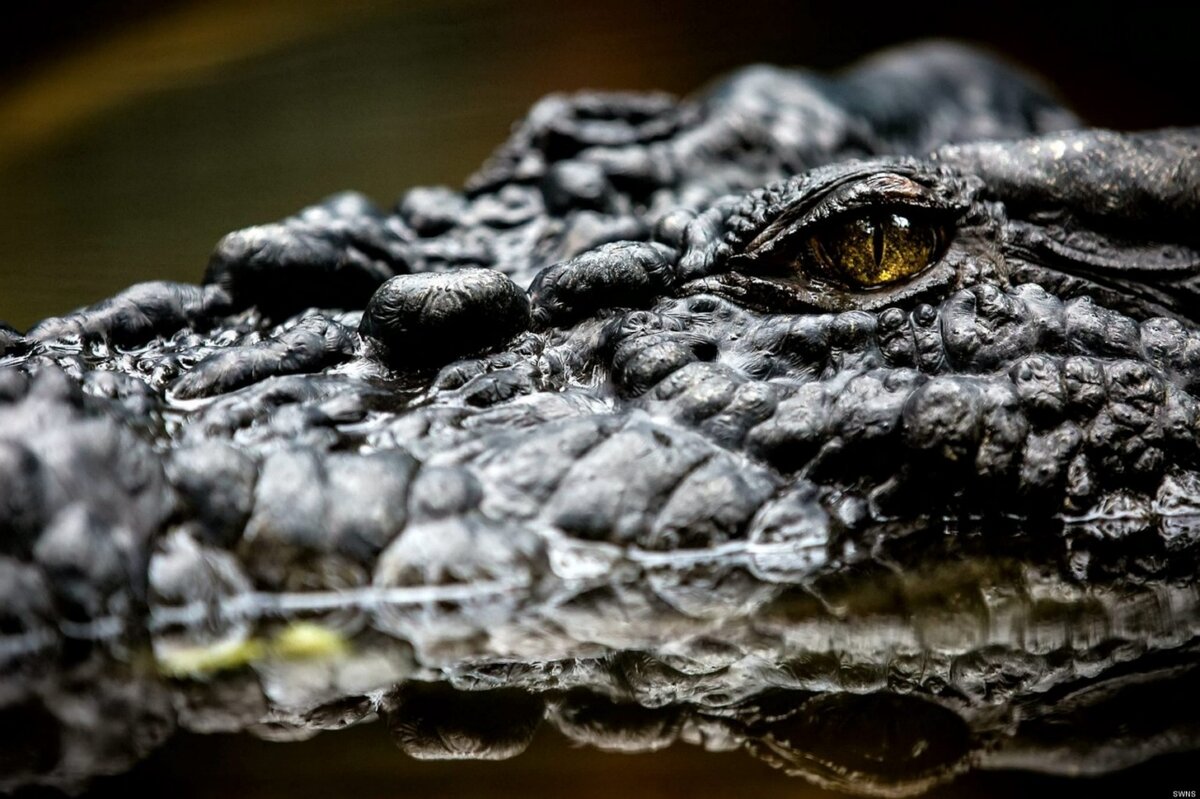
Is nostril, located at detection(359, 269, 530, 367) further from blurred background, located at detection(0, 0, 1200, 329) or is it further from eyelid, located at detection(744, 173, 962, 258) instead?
blurred background, located at detection(0, 0, 1200, 329)

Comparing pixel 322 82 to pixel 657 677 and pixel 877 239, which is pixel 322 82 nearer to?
pixel 877 239

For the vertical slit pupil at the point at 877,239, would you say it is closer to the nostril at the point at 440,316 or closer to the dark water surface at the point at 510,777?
the nostril at the point at 440,316

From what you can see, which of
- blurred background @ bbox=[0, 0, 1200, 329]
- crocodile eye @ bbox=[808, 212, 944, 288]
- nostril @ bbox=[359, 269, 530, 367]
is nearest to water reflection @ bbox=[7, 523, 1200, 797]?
nostril @ bbox=[359, 269, 530, 367]

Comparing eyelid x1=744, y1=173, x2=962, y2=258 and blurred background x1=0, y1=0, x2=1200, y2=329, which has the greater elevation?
blurred background x1=0, y1=0, x2=1200, y2=329

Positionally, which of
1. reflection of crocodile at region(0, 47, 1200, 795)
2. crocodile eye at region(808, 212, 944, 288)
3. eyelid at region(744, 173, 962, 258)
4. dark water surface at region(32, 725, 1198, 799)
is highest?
eyelid at region(744, 173, 962, 258)

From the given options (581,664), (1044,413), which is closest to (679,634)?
(581,664)

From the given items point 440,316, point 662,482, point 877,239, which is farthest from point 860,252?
point 440,316

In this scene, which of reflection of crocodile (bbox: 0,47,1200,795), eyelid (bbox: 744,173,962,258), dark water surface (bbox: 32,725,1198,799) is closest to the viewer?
dark water surface (bbox: 32,725,1198,799)

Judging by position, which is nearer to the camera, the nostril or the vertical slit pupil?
the nostril
